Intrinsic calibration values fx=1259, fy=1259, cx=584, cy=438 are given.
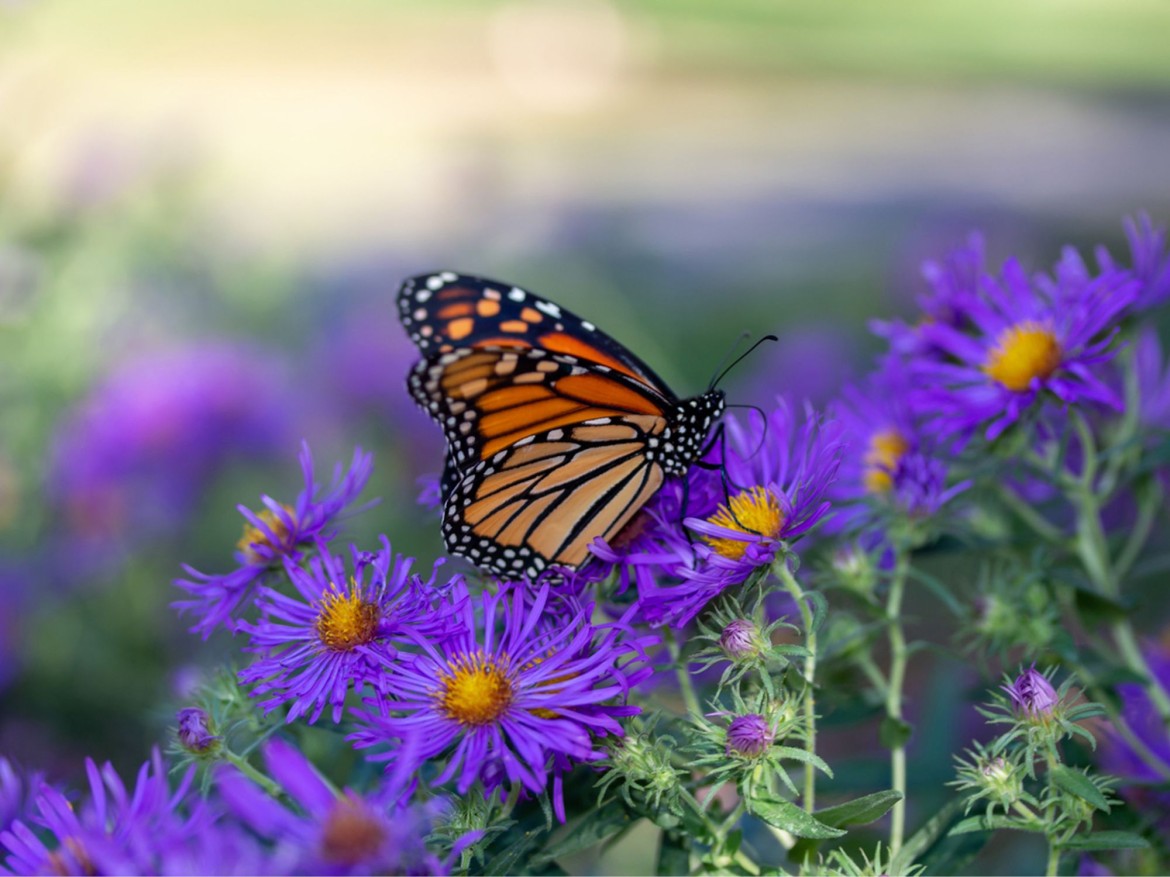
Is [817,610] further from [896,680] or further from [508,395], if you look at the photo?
[508,395]

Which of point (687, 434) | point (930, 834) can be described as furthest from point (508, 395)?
point (930, 834)

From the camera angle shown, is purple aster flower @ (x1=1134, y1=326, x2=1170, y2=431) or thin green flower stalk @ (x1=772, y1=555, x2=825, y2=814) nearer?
thin green flower stalk @ (x1=772, y1=555, x2=825, y2=814)

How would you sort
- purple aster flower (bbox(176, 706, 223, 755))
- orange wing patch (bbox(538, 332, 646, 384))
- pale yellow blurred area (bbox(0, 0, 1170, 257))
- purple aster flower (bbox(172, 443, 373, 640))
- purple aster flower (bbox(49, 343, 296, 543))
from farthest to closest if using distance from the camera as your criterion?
pale yellow blurred area (bbox(0, 0, 1170, 257)) < purple aster flower (bbox(49, 343, 296, 543)) < orange wing patch (bbox(538, 332, 646, 384)) < purple aster flower (bbox(172, 443, 373, 640)) < purple aster flower (bbox(176, 706, 223, 755))

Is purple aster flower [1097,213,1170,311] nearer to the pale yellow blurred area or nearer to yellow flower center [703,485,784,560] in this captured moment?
yellow flower center [703,485,784,560]

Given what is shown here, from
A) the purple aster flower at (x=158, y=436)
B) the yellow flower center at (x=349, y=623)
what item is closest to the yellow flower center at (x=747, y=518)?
the yellow flower center at (x=349, y=623)

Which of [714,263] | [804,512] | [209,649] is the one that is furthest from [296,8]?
[804,512]

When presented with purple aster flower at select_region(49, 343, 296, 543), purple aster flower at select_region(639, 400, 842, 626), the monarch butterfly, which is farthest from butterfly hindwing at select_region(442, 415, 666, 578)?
purple aster flower at select_region(49, 343, 296, 543)
